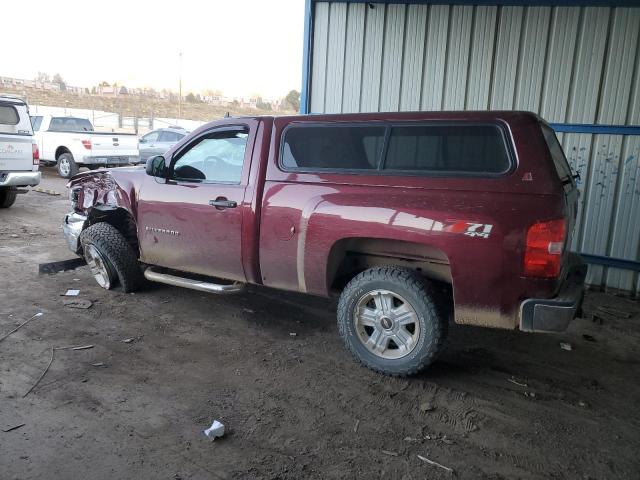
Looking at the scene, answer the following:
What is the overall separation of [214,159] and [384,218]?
1.92 meters

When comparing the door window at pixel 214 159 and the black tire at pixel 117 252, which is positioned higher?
the door window at pixel 214 159

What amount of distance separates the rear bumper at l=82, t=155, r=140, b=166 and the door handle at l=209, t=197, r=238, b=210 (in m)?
11.7

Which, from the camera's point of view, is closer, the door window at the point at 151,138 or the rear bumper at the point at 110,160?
the rear bumper at the point at 110,160

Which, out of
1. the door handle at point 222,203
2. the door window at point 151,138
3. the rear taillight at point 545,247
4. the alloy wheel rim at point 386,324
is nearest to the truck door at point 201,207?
the door handle at point 222,203

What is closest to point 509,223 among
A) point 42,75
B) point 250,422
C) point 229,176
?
point 250,422

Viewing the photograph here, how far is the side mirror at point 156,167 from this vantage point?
4949mm

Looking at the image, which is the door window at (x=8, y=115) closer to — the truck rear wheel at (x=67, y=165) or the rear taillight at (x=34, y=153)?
the rear taillight at (x=34, y=153)

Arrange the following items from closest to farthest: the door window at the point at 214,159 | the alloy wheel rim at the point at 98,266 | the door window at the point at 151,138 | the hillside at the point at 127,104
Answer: the door window at the point at 214,159 < the alloy wheel rim at the point at 98,266 < the door window at the point at 151,138 < the hillside at the point at 127,104

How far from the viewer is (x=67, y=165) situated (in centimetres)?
1509

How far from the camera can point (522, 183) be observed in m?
3.34

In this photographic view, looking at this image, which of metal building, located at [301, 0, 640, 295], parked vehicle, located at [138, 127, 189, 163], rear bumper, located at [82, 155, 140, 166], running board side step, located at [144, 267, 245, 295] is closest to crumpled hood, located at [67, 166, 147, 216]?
running board side step, located at [144, 267, 245, 295]

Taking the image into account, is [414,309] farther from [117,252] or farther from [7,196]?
[7,196]

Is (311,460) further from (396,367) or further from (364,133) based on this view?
(364,133)

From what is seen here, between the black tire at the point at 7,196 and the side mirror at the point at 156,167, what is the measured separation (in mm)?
7178
